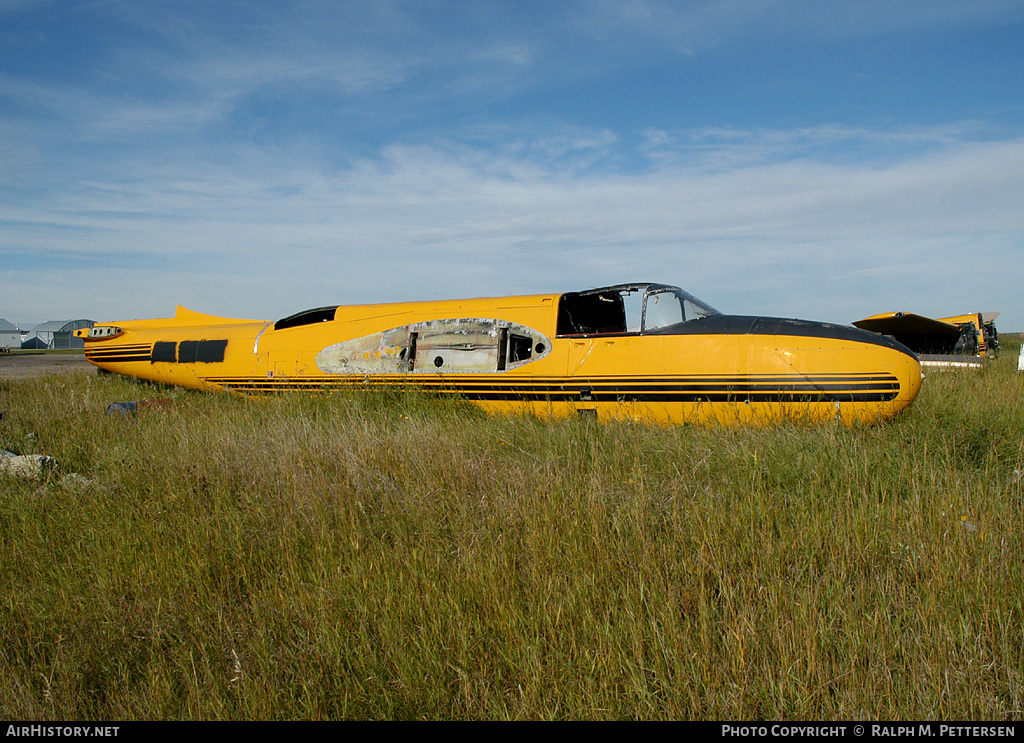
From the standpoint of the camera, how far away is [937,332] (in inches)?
806

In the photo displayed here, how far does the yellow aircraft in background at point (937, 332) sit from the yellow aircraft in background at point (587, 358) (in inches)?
487

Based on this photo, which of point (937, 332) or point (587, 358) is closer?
point (587, 358)

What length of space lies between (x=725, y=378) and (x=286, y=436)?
473cm

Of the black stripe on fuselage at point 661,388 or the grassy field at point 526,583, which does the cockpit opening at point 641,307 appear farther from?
the grassy field at point 526,583

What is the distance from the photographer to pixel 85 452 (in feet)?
21.2

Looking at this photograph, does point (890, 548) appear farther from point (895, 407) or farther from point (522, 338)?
point (522, 338)

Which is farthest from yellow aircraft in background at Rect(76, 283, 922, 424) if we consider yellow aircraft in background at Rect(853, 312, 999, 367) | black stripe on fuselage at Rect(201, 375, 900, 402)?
yellow aircraft in background at Rect(853, 312, 999, 367)

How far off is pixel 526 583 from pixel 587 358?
14.6 ft

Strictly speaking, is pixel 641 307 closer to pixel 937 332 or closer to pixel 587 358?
pixel 587 358

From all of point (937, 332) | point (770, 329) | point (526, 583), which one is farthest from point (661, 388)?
point (937, 332)

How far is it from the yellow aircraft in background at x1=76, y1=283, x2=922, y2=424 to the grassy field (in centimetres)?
85

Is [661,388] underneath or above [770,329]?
underneath

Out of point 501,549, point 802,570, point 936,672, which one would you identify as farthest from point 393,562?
point 936,672

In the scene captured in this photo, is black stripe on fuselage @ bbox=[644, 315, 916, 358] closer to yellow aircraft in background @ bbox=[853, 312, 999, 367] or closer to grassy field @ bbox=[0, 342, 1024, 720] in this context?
grassy field @ bbox=[0, 342, 1024, 720]
